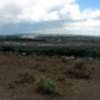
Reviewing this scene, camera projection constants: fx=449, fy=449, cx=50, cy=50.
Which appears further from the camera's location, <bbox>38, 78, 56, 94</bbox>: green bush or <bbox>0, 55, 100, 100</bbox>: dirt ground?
<bbox>38, 78, 56, 94</bbox>: green bush

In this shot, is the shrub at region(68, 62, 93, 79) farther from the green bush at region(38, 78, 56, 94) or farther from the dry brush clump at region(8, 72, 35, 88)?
the green bush at region(38, 78, 56, 94)

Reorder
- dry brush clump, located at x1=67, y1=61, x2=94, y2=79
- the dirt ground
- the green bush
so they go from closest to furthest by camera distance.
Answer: the dirt ground → the green bush → dry brush clump, located at x1=67, y1=61, x2=94, y2=79

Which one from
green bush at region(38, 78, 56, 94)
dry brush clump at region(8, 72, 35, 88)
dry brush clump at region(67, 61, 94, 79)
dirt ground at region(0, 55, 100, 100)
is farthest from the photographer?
dry brush clump at region(67, 61, 94, 79)

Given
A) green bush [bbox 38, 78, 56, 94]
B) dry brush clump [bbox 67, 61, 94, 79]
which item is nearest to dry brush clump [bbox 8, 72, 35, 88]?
green bush [bbox 38, 78, 56, 94]

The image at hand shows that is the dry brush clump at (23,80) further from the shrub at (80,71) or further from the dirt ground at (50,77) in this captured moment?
the shrub at (80,71)

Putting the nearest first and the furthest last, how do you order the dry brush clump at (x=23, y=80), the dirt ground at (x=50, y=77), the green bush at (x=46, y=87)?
the dirt ground at (x=50, y=77) < the green bush at (x=46, y=87) < the dry brush clump at (x=23, y=80)

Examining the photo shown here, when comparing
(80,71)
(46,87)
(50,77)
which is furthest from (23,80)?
(80,71)

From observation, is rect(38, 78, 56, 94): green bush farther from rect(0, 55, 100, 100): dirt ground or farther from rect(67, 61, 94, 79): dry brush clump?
rect(67, 61, 94, 79): dry brush clump

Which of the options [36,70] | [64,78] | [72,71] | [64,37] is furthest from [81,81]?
[64,37]

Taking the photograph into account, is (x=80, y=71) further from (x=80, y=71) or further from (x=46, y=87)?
(x=46, y=87)

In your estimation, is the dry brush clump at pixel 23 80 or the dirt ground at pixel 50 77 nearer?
the dirt ground at pixel 50 77

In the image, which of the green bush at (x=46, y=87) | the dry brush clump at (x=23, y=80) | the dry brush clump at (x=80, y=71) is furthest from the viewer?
the dry brush clump at (x=80, y=71)

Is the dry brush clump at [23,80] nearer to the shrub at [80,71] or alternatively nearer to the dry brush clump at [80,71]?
the dry brush clump at [80,71]

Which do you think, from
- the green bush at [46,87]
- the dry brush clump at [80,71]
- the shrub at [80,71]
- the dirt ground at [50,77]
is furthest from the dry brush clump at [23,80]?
the shrub at [80,71]
